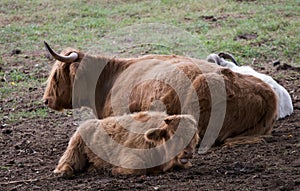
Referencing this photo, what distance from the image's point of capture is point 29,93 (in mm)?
10555

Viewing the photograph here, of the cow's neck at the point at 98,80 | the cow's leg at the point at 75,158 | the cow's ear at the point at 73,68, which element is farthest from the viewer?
the cow's neck at the point at 98,80

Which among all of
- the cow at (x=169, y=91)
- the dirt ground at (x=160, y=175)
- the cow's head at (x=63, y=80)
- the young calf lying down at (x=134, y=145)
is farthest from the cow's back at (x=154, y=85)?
the young calf lying down at (x=134, y=145)

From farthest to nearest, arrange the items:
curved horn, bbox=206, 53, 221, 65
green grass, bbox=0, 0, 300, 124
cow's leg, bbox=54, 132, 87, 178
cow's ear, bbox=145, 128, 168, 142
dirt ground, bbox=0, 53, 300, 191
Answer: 1. green grass, bbox=0, 0, 300, 124
2. curved horn, bbox=206, 53, 221, 65
3. cow's leg, bbox=54, 132, 87, 178
4. cow's ear, bbox=145, 128, 168, 142
5. dirt ground, bbox=0, 53, 300, 191

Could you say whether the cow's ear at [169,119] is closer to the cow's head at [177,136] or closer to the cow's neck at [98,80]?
the cow's head at [177,136]

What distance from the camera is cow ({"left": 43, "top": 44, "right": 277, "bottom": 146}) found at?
712 centimetres

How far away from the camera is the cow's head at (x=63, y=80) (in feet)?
25.6

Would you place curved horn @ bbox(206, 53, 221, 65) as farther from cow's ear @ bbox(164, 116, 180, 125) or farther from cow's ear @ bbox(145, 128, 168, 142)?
cow's ear @ bbox(145, 128, 168, 142)

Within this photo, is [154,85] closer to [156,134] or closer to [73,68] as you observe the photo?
[73,68]

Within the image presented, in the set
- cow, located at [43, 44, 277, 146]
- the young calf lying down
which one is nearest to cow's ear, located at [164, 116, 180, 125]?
the young calf lying down

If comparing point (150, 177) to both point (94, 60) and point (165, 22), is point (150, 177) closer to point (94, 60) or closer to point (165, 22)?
point (94, 60)

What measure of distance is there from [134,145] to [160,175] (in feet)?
1.10

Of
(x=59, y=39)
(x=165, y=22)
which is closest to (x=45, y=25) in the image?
(x=59, y=39)

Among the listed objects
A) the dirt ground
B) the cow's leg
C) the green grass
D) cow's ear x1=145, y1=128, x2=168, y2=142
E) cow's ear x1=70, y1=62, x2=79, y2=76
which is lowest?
the green grass

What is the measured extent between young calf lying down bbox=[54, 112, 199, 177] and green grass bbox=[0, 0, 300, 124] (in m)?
3.41
